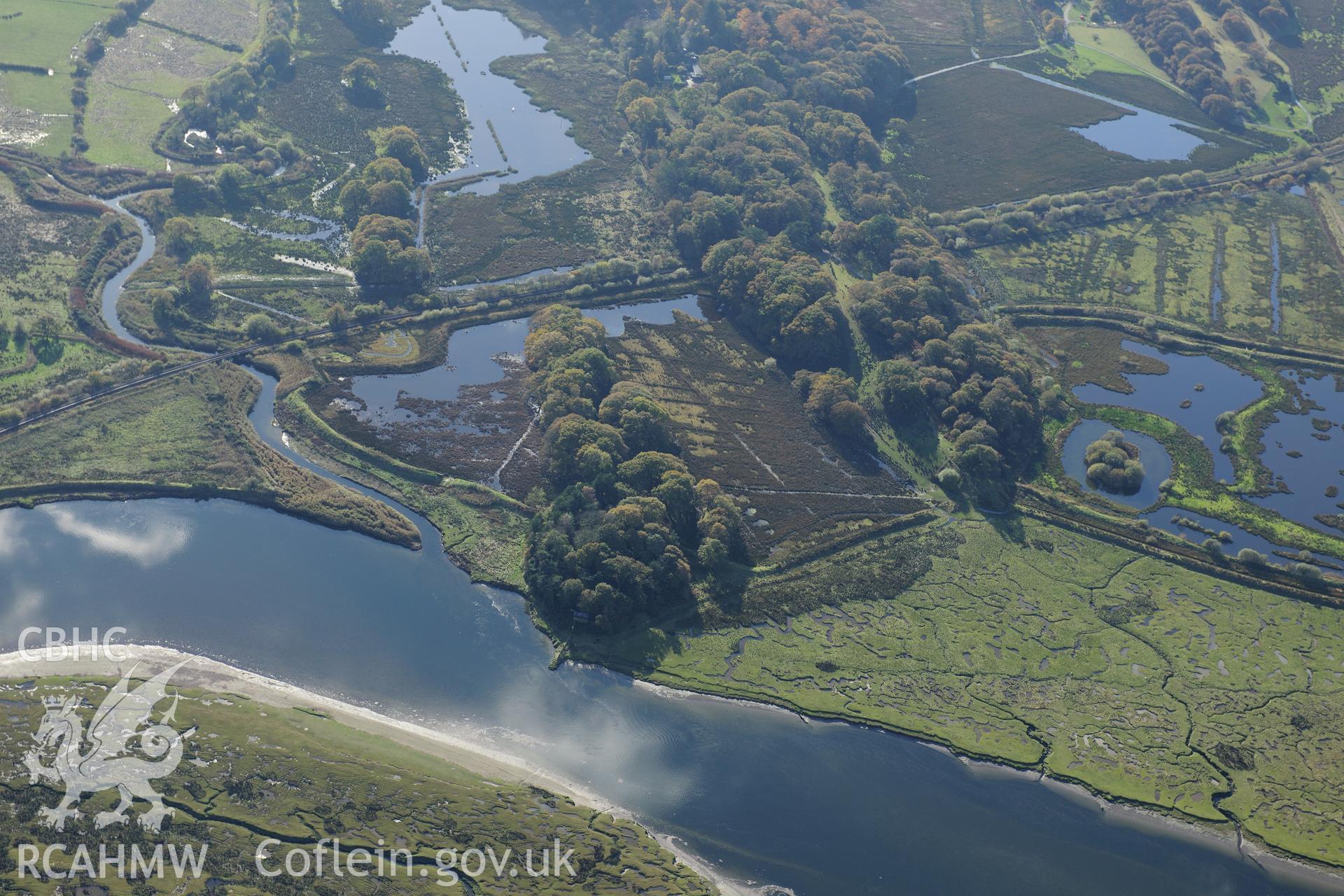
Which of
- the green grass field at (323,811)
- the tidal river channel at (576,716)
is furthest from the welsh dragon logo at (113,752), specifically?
the tidal river channel at (576,716)

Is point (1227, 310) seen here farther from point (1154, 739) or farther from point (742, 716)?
point (742, 716)

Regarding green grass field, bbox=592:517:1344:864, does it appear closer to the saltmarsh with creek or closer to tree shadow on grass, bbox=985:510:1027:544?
the saltmarsh with creek

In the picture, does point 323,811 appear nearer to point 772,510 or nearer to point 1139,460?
point 772,510

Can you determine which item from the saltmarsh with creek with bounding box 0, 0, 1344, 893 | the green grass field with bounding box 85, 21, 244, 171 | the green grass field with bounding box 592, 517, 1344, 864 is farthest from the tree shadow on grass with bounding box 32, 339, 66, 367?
the green grass field with bounding box 592, 517, 1344, 864

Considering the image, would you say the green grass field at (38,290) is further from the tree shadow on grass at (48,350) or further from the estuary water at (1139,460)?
the estuary water at (1139,460)

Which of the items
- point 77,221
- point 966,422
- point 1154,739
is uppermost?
point 77,221

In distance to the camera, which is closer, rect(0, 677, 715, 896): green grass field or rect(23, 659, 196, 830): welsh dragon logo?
rect(0, 677, 715, 896): green grass field

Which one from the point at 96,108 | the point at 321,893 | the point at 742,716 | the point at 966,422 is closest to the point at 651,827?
the point at 742,716
